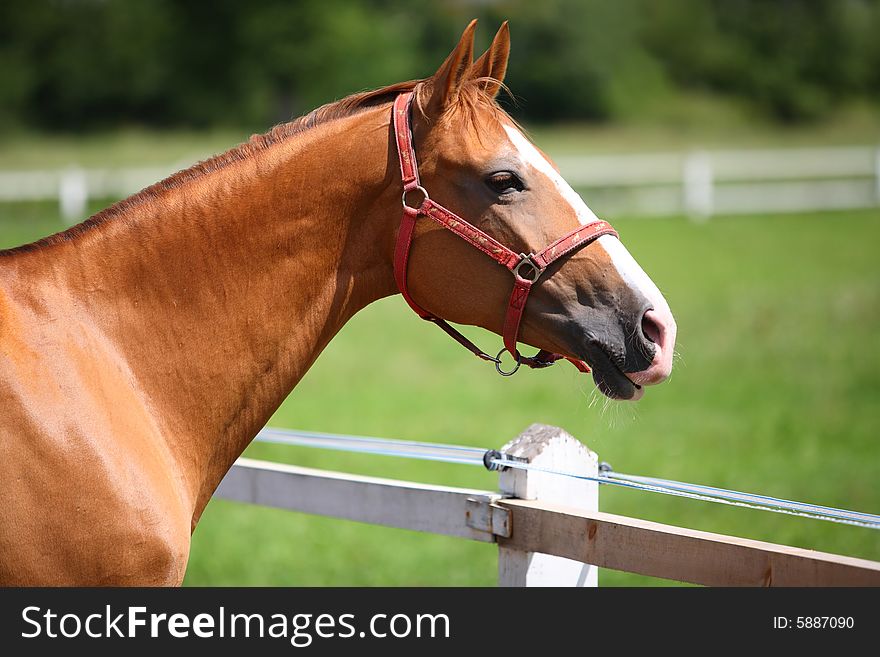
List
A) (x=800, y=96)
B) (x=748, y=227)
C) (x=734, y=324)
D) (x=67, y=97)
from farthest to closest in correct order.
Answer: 1. (x=800, y=96)
2. (x=67, y=97)
3. (x=748, y=227)
4. (x=734, y=324)

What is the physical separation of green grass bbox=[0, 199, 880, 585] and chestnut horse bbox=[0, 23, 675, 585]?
1.36ft

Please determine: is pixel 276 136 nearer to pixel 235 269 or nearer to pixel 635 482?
pixel 235 269

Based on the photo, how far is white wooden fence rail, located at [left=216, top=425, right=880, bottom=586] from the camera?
227 centimetres

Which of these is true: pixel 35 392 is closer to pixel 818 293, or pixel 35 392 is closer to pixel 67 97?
pixel 818 293

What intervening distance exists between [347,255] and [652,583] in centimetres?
358

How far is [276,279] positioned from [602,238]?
885mm

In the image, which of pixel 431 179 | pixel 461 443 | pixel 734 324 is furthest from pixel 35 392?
pixel 734 324

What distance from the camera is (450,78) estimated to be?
2498 millimetres

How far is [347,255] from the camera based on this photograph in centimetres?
263

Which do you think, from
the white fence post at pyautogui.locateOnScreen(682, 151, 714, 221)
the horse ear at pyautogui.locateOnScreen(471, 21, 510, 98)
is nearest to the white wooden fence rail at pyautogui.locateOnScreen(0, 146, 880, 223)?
the white fence post at pyautogui.locateOnScreen(682, 151, 714, 221)

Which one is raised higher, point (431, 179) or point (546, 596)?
point (431, 179)

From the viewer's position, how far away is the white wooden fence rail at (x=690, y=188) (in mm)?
20375

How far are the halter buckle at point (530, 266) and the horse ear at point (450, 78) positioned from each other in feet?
1.52

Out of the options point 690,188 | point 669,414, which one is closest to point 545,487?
point 669,414
